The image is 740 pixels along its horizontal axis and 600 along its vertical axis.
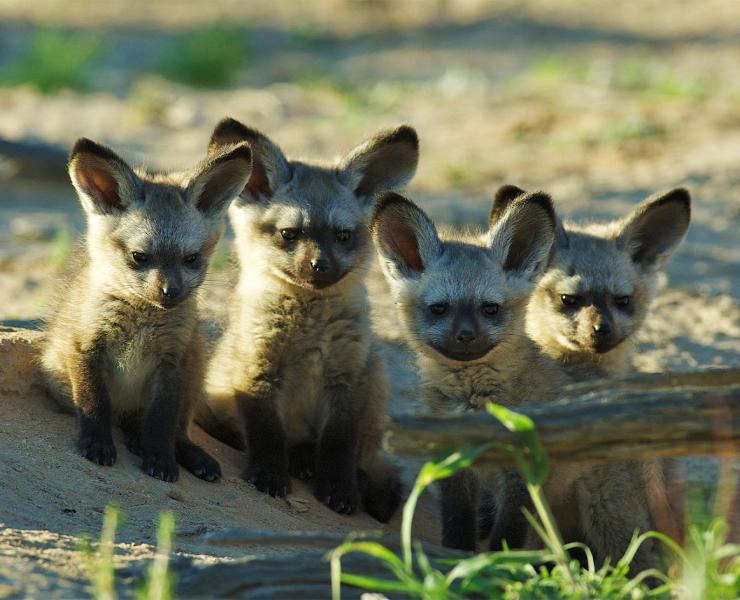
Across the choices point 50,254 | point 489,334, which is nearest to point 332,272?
point 489,334

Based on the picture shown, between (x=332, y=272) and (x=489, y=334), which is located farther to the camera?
(x=332, y=272)

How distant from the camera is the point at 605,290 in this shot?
17.6 ft

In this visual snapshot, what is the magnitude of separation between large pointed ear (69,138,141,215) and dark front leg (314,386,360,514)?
1.34 m

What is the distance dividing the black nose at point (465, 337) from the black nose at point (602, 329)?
70cm

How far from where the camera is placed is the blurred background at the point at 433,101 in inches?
338

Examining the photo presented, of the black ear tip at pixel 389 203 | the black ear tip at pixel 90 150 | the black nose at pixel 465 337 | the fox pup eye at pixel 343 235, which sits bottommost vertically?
the black nose at pixel 465 337

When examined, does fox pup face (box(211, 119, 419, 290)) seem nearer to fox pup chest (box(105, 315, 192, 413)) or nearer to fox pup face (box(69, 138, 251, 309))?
fox pup face (box(69, 138, 251, 309))

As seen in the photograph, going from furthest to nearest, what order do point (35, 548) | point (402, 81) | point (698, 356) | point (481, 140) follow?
1. point (402, 81)
2. point (481, 140)
3. point (698, 356)
4. point (35, 548)

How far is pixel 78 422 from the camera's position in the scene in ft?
16.0

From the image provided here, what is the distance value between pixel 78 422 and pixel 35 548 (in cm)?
133

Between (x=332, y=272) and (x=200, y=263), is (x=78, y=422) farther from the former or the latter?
(x=332, y=272)

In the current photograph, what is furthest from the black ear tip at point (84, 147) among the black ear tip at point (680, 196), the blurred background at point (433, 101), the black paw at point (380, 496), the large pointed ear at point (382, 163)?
the black ear tip at point (680, 196)

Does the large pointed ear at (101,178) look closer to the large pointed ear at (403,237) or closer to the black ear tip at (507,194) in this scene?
the large pointed ear at (403,237)

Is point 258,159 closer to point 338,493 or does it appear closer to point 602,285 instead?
point 338,493
